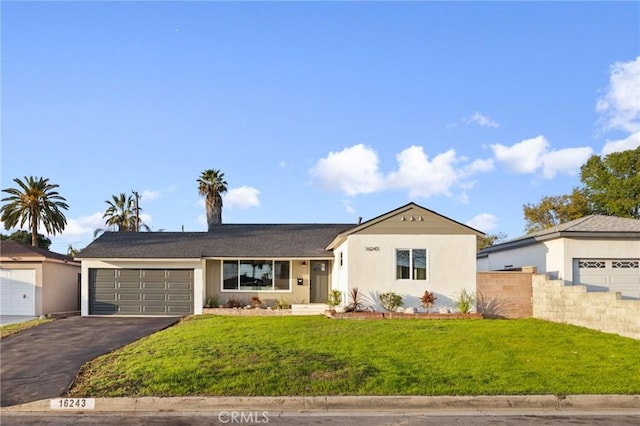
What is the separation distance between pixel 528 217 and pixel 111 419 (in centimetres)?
3763

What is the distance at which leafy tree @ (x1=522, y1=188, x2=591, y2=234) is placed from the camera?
3950 cm

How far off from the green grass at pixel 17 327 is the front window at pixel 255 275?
721cm

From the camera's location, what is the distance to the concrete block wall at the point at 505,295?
2086 cm

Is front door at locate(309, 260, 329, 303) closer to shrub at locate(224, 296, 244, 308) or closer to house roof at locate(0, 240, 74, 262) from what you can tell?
shrub at locate(224, 296, 244, 308)

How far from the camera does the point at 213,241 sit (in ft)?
85.1

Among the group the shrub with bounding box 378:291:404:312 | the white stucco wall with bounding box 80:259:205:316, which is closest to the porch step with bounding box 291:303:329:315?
the shrub with bounding box 378:291:404:312

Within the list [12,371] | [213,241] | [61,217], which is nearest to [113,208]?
[61,217]

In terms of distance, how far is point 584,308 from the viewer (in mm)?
17844

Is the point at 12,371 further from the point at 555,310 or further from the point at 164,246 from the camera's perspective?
the point at 555,310

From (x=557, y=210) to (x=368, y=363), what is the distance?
32.8 m

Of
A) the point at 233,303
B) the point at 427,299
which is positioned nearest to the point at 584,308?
the point at 427,299

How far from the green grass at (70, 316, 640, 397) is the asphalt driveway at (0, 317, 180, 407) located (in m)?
0.59

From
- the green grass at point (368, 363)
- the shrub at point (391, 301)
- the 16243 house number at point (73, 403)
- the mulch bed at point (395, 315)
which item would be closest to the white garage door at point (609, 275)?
the mulch bed at point (395, 315)

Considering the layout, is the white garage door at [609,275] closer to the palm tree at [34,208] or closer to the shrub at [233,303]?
the shrub at [233,303]
